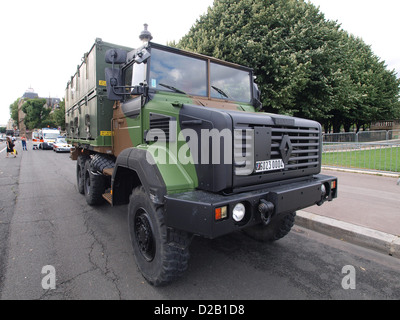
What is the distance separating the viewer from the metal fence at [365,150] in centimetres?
905

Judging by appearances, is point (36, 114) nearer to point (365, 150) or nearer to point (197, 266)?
point (365, 150)

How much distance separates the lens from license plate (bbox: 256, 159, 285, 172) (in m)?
2.53

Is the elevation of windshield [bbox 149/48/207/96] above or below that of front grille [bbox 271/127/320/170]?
above

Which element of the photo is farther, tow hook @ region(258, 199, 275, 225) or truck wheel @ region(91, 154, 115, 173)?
truck wheel @ region(91, 154, 115, 173)

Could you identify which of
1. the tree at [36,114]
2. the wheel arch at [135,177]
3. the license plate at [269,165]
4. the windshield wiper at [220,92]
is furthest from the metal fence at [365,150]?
the tree at [36,114]

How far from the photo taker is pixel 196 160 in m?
2.49

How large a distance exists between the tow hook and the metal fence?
331 inches

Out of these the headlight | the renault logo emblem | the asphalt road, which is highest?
the renault logo emblem

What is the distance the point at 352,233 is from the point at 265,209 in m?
2.42

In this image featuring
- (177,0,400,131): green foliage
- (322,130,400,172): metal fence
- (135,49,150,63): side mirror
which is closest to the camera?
(135,49,150,63): side mirror

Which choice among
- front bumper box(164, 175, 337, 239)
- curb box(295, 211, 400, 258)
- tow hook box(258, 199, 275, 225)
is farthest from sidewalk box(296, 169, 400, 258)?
tow hook box(258, 199, 275, 225)

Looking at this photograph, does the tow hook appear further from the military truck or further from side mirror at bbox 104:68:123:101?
side mirror at bbox 104:68:123:101

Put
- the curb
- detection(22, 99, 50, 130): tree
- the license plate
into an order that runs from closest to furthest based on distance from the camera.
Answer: the license plate
the curb
detection(22, 99, 50, 130): tree

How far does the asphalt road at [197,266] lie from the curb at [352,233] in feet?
0.44
